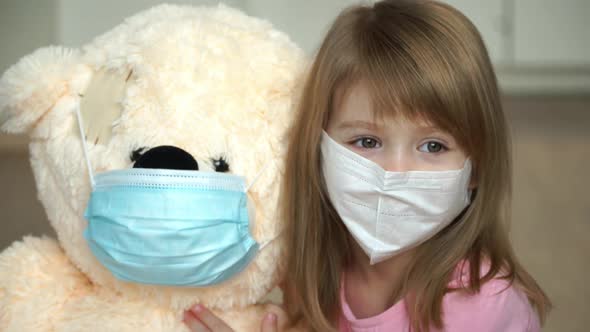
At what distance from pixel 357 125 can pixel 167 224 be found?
1.14ft

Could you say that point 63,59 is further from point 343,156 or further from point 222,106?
point 343,156

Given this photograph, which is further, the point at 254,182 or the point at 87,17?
the point at 87,17

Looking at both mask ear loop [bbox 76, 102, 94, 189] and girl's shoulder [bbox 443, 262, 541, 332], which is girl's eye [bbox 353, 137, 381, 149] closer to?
girl's shoulder [bbox 443, 262, 541, 332]

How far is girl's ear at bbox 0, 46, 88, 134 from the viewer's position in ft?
3.27

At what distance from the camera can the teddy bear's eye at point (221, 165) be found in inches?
36.7

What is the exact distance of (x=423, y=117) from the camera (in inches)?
40.7

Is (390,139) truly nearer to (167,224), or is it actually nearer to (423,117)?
(423,117)

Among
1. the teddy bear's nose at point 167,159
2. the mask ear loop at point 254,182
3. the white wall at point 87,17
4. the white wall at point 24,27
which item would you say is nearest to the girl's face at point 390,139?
the mask ear loop at point 254,182

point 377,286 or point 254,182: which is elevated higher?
point 254,182

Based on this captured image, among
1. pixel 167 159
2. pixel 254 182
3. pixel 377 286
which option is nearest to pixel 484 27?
pixel 377 286

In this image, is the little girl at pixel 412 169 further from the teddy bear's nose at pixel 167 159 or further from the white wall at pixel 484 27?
the white wall at pixel 484 27

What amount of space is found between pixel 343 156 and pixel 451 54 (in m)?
0.22

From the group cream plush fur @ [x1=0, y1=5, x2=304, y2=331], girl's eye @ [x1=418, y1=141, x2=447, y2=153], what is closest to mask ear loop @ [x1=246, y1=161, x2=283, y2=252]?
cream plush fur @ [x1=0, y1=5, x2=304, y2=331]

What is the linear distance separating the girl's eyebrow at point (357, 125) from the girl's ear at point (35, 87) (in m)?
0.39
